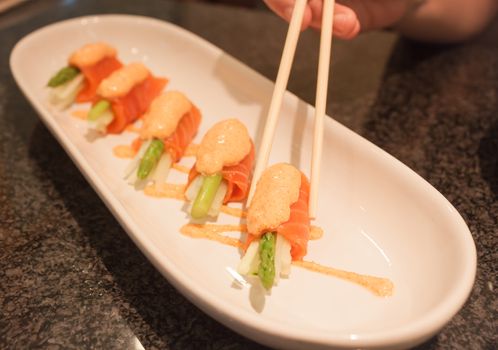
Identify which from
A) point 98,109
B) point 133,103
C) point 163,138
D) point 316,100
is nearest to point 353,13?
point 316,100

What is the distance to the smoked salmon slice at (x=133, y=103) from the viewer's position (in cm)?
173

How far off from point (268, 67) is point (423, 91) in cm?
73

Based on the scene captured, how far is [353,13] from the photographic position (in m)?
1.56

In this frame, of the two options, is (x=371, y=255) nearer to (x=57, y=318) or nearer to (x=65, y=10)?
(x=57, y=318)

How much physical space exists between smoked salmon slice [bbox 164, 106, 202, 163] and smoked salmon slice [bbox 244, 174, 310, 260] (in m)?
0.48

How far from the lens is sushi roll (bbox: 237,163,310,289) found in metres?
1.16

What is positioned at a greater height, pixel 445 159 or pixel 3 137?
pixel 445 159

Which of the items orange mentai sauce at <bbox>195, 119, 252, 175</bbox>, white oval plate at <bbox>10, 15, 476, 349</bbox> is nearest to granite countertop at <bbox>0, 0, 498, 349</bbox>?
white oval plate at <bbox>10, 15, 476, 349</bbox>

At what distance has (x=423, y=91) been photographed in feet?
6.81

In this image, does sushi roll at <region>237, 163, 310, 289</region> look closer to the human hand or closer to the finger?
the human hand

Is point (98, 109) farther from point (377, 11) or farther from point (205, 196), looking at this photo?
point (377, 11)

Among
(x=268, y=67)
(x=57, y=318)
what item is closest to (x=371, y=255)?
(x=57, y=318)

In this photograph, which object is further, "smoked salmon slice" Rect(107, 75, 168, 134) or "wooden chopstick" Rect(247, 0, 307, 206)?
"smoked salmon slice" Rect(107, 75, 168, 134)

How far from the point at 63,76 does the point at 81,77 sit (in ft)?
0.26
